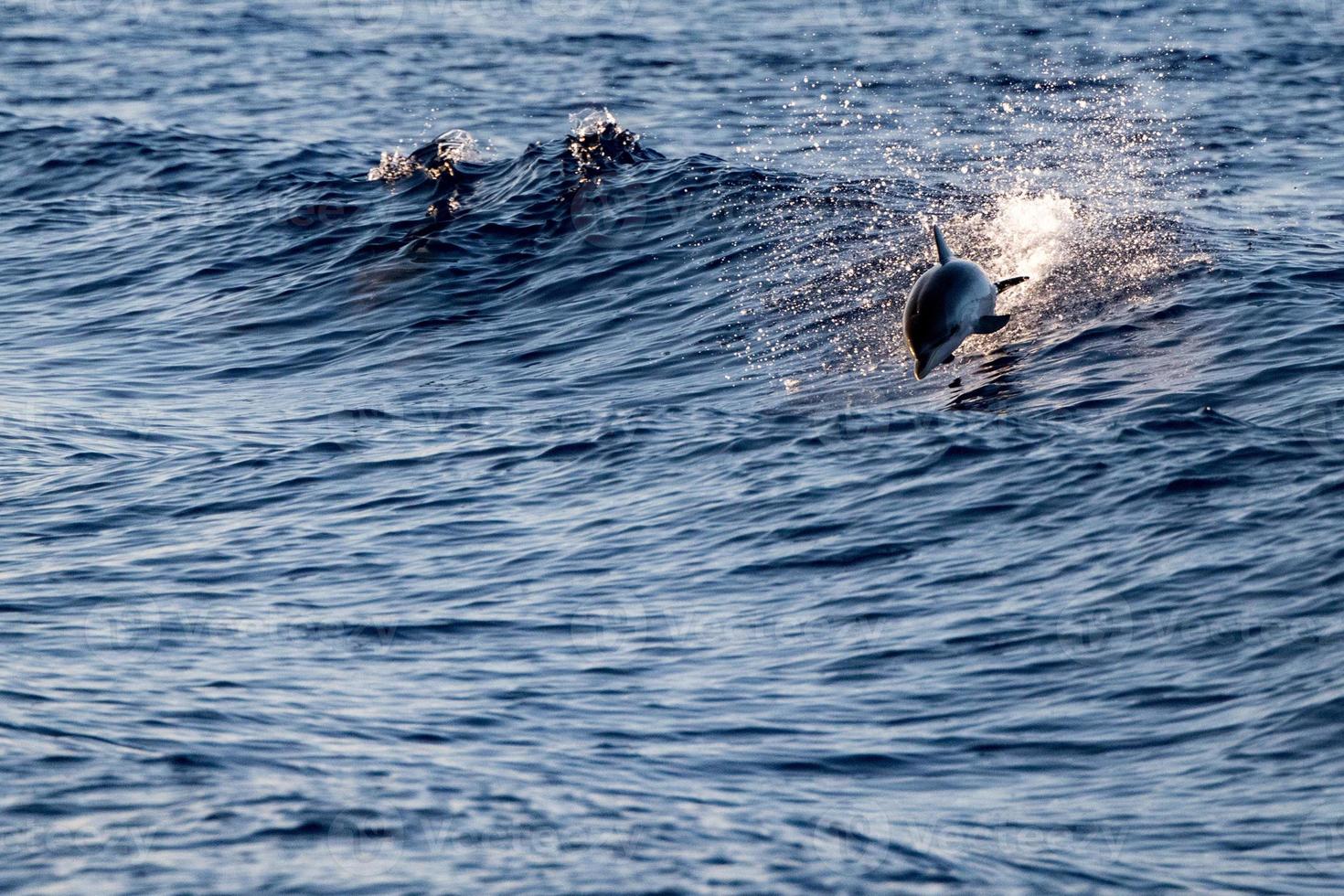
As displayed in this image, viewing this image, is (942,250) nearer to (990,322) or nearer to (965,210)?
(990,322)

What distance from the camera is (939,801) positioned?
985 centimetres

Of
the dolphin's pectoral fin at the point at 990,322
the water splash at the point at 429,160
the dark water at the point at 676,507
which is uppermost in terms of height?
the water splash at the point at 429,160

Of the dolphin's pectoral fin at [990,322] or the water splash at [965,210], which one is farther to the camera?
the water splash at [965,210]

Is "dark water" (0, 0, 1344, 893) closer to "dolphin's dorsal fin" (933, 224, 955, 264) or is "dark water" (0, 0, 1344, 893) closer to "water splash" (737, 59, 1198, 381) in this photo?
"water splash" (737, 59, 1198, 381)

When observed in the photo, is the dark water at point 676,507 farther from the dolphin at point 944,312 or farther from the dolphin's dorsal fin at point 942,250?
the dolphin's dorsal fin at point 942,250

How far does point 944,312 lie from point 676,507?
3.14 meters

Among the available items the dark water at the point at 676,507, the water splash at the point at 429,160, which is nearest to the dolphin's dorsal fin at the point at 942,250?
the dark water at the point at 676,507

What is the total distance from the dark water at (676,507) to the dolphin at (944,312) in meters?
0.56

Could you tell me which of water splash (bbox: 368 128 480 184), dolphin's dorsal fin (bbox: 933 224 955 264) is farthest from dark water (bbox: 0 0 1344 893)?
dolphin's dorsal fin (bbox: 933 224 955 264)

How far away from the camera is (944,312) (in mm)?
15930

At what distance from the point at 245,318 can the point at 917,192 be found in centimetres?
873

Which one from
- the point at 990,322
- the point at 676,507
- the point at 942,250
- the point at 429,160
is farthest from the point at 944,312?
the point at 429,160

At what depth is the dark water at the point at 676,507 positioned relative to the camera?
9469 mm

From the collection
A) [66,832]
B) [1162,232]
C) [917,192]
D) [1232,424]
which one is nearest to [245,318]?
[917,192]
